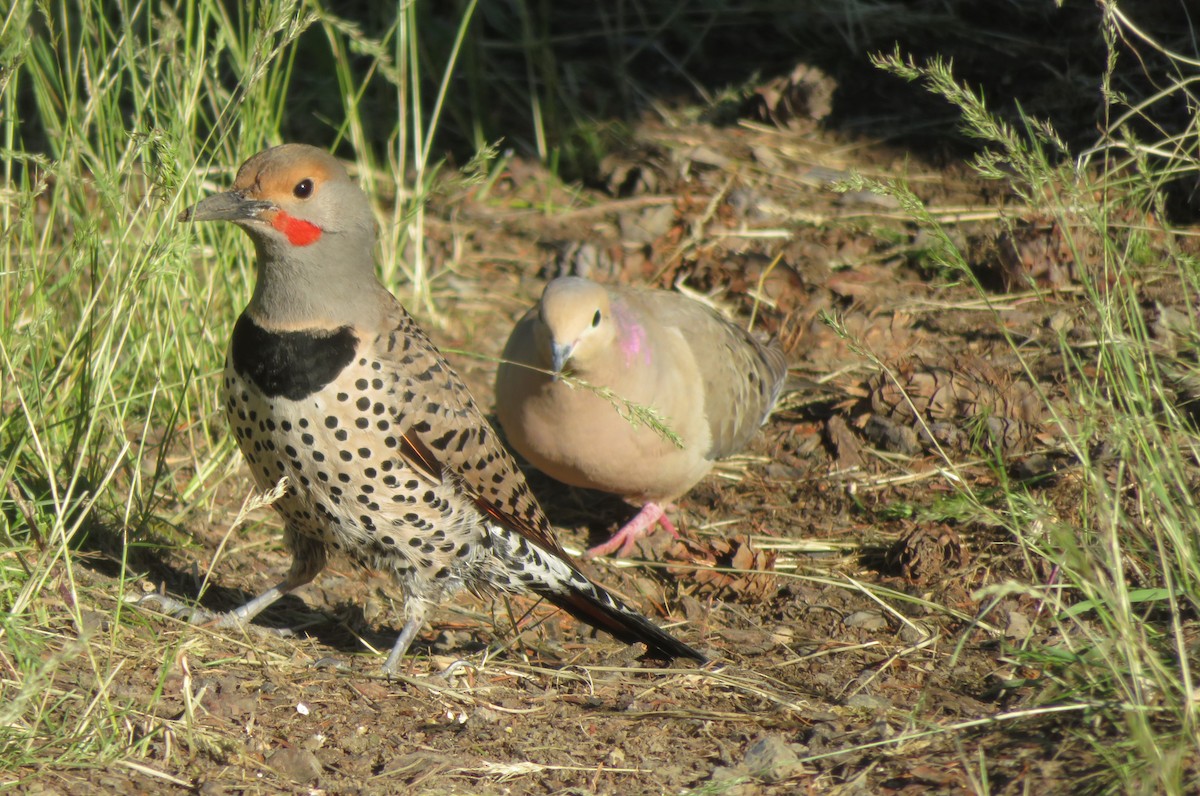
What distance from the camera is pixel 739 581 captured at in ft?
14.8

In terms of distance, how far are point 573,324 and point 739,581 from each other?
1044 mm

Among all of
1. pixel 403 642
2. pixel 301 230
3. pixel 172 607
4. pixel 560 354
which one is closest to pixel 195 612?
pixel 172 607

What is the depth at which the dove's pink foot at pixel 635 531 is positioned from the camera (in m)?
4.99

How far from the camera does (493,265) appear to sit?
6.71 meters

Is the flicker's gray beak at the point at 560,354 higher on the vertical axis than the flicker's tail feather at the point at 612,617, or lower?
higher

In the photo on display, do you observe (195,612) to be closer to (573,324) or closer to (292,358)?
(292,358)

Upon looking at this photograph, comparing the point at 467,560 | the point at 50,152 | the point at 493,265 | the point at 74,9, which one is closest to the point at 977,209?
the point at 493,265

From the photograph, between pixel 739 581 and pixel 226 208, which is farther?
pixel 739 581

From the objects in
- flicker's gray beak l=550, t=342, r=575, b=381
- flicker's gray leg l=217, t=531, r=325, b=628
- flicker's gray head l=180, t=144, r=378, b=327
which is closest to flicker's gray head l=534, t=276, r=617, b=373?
flicker's gray beak l=550, t=342, r=575, b=381

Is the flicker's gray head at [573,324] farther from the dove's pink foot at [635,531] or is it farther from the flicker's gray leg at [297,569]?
the flicker's gray leg at [297,569]

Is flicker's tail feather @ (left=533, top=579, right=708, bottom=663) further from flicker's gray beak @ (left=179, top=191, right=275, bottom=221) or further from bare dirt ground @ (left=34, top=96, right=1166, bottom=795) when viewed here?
flicker's gray beak @ (left=179, top=191, right=275, bottom=221)

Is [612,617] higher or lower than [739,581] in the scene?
higher

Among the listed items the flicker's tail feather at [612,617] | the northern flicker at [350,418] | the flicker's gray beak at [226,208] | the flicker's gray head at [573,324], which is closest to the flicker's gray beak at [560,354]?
the flicker's gray head at [573,324]

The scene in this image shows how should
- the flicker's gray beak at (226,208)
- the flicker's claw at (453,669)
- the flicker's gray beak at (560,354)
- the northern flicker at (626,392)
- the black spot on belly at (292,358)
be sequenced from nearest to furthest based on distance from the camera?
the flicker's gray beak at (226,208)
the black spot on belly at (292,358)
the flicker's claw at (453,669)
the flicker's gray beak at (560,354)
the northern flicker at (626,392)
